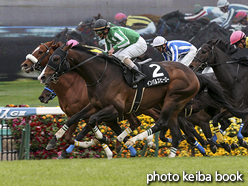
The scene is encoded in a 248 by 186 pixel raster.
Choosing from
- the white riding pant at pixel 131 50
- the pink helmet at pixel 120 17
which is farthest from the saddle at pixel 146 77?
the pink helmet at pixel 120 17

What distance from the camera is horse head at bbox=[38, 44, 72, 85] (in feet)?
16.0

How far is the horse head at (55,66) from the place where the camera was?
16.0 feet

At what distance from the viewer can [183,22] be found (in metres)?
9.63

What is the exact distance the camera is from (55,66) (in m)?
4.91

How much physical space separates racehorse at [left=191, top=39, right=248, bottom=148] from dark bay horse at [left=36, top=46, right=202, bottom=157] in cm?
73

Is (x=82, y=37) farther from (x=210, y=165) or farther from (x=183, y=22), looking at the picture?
(x=210, y=165)

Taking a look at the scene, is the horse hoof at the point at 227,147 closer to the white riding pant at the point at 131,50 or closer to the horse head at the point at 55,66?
the white riding pant at the point at 131,50

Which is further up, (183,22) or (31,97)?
(183,22)

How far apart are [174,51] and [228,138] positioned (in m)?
1.59

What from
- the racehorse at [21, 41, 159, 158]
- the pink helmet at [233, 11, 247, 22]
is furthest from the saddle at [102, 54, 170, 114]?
the pink helmet at [233, 11, 247, 22]

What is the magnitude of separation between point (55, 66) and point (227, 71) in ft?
8.48

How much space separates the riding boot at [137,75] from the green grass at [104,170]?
97cm

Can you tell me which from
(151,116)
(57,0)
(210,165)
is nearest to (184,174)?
(210,165)

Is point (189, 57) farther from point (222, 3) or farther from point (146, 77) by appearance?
point (222, 3)
